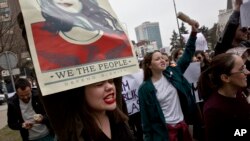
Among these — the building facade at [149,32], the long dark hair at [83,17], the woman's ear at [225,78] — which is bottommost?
the building facade at [149,32]

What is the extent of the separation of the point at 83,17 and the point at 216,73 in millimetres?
1564

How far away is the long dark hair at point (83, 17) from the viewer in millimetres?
1627

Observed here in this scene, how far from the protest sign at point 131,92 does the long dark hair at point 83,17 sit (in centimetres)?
400

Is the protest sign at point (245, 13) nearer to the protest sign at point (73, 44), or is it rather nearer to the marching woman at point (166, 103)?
the marching woman at point (166, 103)

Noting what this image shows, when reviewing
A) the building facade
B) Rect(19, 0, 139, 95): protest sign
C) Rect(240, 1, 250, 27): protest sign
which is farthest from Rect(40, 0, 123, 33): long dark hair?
the building facade

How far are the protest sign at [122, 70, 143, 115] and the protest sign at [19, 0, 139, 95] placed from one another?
4.02m

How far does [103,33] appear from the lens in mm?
1736

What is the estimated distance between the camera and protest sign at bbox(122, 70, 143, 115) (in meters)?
5.82

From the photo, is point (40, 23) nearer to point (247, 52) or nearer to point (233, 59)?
point (233, 59)

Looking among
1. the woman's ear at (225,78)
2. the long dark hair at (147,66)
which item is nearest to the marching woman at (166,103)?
the long dark hair at (147,66)

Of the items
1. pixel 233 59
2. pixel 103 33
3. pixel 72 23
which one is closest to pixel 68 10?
pixel 72 23

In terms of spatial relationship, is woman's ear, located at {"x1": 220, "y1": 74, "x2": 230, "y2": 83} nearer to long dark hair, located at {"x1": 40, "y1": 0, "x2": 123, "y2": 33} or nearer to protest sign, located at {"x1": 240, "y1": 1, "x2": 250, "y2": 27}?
protest sign, located at {"x1": 240, "y1": 1, "x2": 250, "y2": 27}

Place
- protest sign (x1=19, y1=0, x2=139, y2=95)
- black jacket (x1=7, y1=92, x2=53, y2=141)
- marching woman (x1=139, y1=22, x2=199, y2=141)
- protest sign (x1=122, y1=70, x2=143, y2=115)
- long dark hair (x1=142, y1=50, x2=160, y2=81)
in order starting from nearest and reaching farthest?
protest sign (x1=19, y1=0, x2=139, y2=95) < marching woman (x1=139, y1=22, x2=199, y2=141) < long dark hair (x1=142, y1=50, x2=160, y2=81) < black jacket (x1=7, y1=92, x2=53, y2=141) < protest sign (x1=122, y1=70, x2=143, y2=115)

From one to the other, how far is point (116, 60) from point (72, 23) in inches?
10.3
